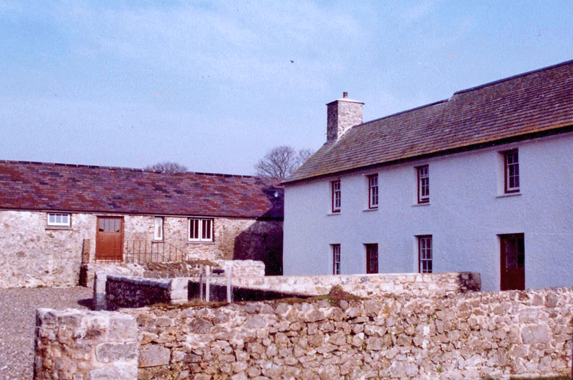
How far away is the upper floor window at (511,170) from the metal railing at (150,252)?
15.2 m

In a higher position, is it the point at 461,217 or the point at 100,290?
the point at 461,217

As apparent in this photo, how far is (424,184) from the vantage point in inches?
795

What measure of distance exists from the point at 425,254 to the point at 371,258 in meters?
2.81

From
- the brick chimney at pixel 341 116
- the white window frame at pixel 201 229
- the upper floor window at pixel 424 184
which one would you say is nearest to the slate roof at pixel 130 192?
the white window frame at pixel 201 229

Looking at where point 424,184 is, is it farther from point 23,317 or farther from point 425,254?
point 23,317

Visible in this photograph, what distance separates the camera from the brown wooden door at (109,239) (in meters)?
→ 26.4

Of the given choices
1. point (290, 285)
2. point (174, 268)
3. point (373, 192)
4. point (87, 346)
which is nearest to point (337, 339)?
point (87, 346)

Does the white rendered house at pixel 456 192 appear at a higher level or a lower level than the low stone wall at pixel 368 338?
higher

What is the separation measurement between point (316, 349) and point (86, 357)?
2768 mm

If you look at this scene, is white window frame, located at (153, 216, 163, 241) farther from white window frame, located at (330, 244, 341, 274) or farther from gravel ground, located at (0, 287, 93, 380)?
white window frame, located at (330, 244, 341, 274)

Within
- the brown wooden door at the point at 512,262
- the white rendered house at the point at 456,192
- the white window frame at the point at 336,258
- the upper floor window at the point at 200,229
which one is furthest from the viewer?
the upper floor window at the point at 200,229

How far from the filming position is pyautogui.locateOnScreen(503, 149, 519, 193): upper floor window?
17.1 metres

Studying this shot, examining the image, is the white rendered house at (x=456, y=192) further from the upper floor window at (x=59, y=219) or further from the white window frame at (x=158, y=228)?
the upper floor window at (x=59, y=219)

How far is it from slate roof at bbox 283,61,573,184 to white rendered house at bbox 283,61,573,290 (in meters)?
0.05
